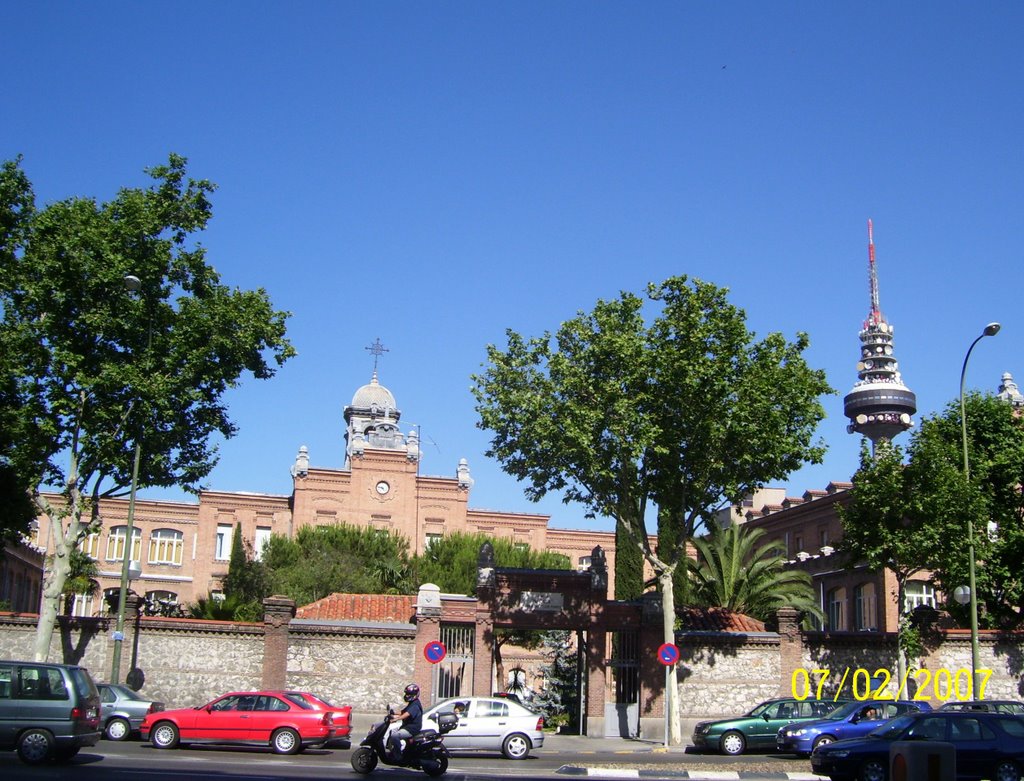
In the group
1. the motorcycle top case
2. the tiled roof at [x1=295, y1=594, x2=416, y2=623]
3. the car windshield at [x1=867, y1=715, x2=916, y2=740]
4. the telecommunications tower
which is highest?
the telecommunications tower

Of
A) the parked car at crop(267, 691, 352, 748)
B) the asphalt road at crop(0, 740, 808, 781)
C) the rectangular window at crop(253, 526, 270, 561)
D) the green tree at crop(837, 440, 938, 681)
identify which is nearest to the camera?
the asphalt road at crop(0, 740, 808, 781)

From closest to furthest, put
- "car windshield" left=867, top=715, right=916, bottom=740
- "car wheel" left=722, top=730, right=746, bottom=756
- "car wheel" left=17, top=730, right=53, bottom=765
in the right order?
"car wheel" left=17, top=730, right=53, bottom=765 < "car windshield" left=867, top=715, right=916, bottom=740 < "car wheel" left=722, top=730, right=746, bottom=756

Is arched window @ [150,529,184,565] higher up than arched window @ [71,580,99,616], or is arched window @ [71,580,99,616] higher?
arched window @ [150,529,184,565]

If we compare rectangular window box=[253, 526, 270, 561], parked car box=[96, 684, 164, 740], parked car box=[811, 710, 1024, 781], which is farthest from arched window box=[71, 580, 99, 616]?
parked car box=[811, 710, 1024, 781]

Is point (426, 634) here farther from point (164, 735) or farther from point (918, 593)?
point (918, 593)

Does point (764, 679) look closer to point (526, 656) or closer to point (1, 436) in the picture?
point (1, 436)

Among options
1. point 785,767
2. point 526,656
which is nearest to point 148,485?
point 785,767

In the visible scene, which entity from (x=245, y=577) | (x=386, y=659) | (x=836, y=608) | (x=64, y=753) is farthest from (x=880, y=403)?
(x=64, y=753)

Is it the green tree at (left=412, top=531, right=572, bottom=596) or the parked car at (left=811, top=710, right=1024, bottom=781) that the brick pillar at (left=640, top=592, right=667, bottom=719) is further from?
the green tree at (left=412, top=531, right=572, bottom=596)

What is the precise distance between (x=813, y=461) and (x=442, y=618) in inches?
465

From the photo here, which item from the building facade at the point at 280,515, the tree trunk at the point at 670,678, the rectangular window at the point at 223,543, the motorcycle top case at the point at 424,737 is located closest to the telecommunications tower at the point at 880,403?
the building facade at the point at 280,515

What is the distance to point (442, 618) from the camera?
3142 cm

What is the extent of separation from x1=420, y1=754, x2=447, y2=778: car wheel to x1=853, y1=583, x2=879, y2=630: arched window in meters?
31.7

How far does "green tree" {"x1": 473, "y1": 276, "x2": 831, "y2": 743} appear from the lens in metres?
28.5
